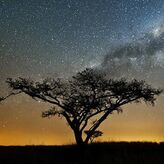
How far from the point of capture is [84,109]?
121ft

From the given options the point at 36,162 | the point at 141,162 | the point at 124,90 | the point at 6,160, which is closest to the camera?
the point at 141,162

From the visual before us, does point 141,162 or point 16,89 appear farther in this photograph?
point 16,89

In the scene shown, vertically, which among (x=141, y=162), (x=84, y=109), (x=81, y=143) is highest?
(x=84, y=109)

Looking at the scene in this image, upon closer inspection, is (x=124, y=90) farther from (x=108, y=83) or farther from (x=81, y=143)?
(x=81, y=143)

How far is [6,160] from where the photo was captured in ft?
78.6

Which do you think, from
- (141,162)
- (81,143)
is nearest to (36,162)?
(141,162)

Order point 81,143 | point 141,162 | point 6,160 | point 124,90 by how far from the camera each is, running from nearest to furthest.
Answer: point 141,162
point 6,160
point 81,143
point 124,90

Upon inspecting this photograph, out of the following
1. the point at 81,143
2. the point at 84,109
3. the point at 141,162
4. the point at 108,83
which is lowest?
the point at 141,162

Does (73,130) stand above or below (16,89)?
below

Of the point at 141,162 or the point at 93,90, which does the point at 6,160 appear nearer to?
the point at 141,162

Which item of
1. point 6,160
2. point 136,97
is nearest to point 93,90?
point 136,97

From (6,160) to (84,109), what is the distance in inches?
548

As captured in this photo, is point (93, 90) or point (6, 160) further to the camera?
point (93, 90)

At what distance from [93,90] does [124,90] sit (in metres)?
3.01
